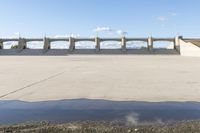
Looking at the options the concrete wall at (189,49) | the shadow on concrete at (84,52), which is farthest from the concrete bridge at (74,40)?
→ the concrete wall at (189,49)

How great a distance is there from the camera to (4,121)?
8094mm

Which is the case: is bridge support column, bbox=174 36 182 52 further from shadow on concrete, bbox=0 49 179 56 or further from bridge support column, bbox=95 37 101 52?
bridge support column, bbox=95 37 101 52

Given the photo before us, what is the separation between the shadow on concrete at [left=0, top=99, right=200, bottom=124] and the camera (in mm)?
8359

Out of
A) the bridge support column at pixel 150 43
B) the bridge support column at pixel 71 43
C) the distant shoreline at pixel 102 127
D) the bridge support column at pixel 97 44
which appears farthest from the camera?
the bridge support column at pixel 71 43

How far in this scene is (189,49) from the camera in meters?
84.9

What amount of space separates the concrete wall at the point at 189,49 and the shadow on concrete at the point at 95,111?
6482cm

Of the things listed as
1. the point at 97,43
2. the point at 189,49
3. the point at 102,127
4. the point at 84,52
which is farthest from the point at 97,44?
the point at 102,127

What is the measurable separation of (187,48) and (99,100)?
79.3 metres

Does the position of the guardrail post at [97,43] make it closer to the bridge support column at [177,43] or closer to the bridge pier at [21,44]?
the bridge support column at [177,43]

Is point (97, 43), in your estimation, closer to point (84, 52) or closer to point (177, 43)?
point (84, 52)

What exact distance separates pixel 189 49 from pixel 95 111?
7880cm

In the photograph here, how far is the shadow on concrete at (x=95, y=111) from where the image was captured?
8359mm

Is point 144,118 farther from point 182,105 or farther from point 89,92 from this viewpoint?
point 89,92

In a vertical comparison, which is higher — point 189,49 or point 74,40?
point 74,40
